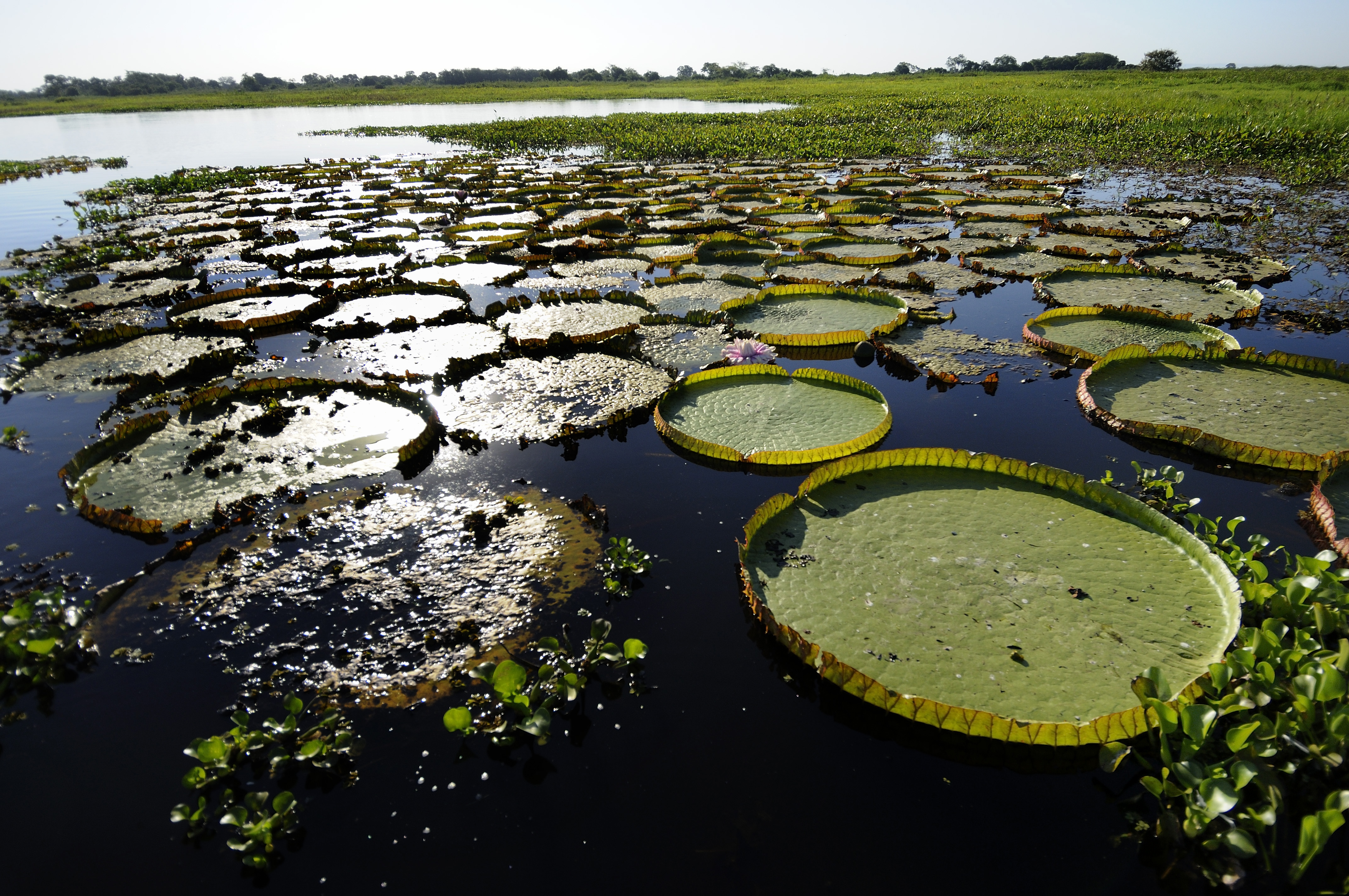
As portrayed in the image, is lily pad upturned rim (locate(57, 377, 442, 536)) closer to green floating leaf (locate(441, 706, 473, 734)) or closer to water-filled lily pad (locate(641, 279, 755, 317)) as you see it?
green floating leaf (locate(441, 706, 473, 734))

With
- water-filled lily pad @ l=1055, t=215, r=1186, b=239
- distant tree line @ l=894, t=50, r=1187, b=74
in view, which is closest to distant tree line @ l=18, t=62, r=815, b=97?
distant tree line @ l=894, t=50, r=1187, b=74

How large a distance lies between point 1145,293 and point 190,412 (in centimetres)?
785

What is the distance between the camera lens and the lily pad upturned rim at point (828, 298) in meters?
5.05

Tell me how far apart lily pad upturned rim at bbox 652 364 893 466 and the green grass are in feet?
41.8

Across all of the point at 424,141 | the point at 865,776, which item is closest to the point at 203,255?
the point at 865,776

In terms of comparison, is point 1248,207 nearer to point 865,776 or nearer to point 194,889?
point 865,776

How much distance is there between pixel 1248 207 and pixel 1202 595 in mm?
10307

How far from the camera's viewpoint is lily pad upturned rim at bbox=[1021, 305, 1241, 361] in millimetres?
4574

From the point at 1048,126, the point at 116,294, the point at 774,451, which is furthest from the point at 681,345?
the point at 1048,126

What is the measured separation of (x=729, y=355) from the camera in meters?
4.74

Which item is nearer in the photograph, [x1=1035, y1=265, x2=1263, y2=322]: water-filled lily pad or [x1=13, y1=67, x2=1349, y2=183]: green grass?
[x1=1035, y1=265, x2=1263, y2=322]: water-filled lily pad

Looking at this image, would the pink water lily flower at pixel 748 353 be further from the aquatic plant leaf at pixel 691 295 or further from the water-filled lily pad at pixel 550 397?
the aquatic plant leaf at pixel 691 295

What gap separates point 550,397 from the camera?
432 centimetres

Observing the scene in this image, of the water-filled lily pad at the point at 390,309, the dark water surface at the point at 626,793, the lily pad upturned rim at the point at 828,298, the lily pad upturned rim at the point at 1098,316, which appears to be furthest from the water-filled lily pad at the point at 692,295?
the dark water surface at the point at 626,793
